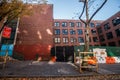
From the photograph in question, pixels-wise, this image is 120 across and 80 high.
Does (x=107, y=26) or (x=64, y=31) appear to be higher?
(x=107, y=26)

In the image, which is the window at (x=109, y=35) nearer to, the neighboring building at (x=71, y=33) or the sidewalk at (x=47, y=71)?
the neighboring building at (x=71, y=33)

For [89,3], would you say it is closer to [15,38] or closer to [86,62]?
[86,62]

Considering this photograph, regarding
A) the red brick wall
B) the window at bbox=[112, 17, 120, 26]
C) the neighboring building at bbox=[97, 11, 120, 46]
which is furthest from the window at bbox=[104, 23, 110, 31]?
the red brick wall

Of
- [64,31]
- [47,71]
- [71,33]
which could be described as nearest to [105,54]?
[47,71]

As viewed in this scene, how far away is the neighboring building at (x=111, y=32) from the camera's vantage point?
3328 centimetres

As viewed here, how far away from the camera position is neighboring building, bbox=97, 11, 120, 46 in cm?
3328

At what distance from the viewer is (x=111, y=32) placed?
120ft

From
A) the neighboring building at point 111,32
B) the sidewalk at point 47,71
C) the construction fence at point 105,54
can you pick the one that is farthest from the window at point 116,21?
the sidewalk at point 47,71

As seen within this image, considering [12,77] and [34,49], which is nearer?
[12,77]

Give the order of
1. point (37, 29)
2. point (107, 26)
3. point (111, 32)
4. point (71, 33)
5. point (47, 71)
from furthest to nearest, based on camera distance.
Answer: point (71, 33) → point (107, 26) → point (111, 32) → point (37, 29) → point (47, 71)

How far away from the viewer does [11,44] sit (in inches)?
893

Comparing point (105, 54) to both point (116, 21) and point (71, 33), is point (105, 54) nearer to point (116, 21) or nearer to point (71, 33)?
point (116, 21)

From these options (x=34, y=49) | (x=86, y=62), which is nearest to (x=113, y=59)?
(x=86, y=62)

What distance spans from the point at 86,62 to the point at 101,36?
36377 mm
